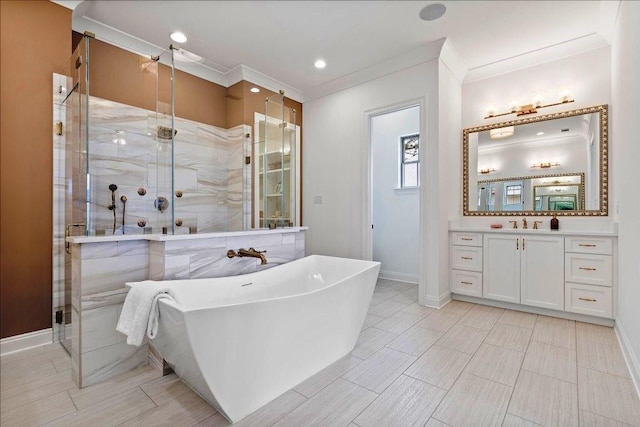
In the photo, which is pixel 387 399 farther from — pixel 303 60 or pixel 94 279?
pixel 303 60

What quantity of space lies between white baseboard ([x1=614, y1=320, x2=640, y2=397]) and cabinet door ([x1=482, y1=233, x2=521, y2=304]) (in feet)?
2.58

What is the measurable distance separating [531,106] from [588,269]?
70.5 inches

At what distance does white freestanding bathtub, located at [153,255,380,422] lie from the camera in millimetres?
1300

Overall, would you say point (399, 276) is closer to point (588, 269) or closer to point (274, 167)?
point (588, 269)

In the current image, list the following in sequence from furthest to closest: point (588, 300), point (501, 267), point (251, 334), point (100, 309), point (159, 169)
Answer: point (501, 267)
point (588, 300)
point (159, 169)
point (100, 309)
point (251, 334)

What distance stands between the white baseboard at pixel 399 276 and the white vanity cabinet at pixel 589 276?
1.70m

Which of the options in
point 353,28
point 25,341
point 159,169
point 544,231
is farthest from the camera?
point 544,231

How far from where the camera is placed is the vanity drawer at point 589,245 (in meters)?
2.56

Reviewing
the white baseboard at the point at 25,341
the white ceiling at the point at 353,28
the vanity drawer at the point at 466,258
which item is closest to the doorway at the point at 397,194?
the vanity drawer at the point at 466,258

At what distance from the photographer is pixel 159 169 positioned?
97.2 inches

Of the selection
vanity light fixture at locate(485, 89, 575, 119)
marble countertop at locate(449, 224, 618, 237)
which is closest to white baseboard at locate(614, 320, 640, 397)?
marble countertop at locate(449, 224, 618, 237)

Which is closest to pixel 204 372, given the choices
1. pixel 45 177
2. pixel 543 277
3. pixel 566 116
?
pixel 45 177

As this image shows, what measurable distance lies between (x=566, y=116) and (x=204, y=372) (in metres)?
→ 3.94

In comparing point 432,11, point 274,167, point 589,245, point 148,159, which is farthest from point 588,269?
point 148,159
